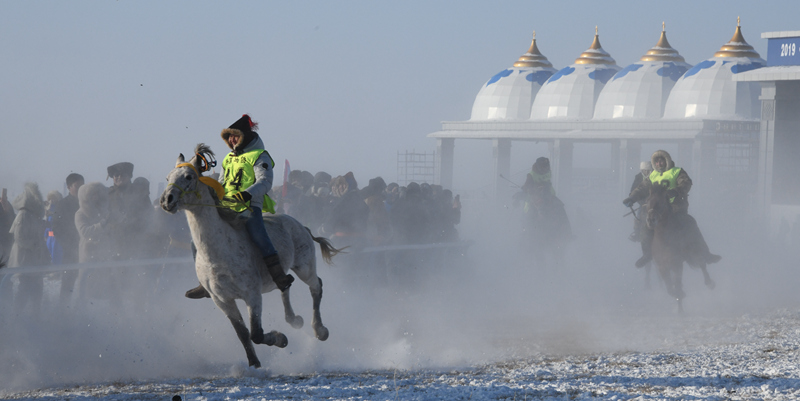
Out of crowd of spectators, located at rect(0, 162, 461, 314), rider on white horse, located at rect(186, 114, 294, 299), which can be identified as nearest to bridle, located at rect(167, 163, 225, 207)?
rider on white horse, located at rect(186, 114, 294, 299)

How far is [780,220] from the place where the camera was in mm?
26109

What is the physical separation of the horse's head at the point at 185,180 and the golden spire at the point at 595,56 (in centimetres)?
4569

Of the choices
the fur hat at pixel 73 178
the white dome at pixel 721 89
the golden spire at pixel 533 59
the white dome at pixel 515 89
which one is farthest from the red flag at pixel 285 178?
the golden spire at pixel 533 59

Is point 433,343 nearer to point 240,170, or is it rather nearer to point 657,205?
point 240,170

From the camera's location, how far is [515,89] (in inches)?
2067

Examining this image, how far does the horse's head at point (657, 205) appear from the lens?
44.1 feet

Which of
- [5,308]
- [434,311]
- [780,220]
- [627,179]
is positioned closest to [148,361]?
[5,308]

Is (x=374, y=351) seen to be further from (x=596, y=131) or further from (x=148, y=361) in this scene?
(x=596, y=131)

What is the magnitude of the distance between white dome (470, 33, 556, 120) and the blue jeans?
43724 millimetres

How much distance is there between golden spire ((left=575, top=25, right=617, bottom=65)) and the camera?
51.1m

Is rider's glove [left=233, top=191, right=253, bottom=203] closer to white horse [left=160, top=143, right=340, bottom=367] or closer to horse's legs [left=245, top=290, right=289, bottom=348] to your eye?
white horse [left=160, top=143, right=340, bottom=367]

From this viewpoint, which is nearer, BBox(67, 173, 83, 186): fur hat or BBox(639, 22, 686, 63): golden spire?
BBox(67, 173, 83, 186): fur hat

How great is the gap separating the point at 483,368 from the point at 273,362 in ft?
7.60

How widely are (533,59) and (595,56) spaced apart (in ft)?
14.8
